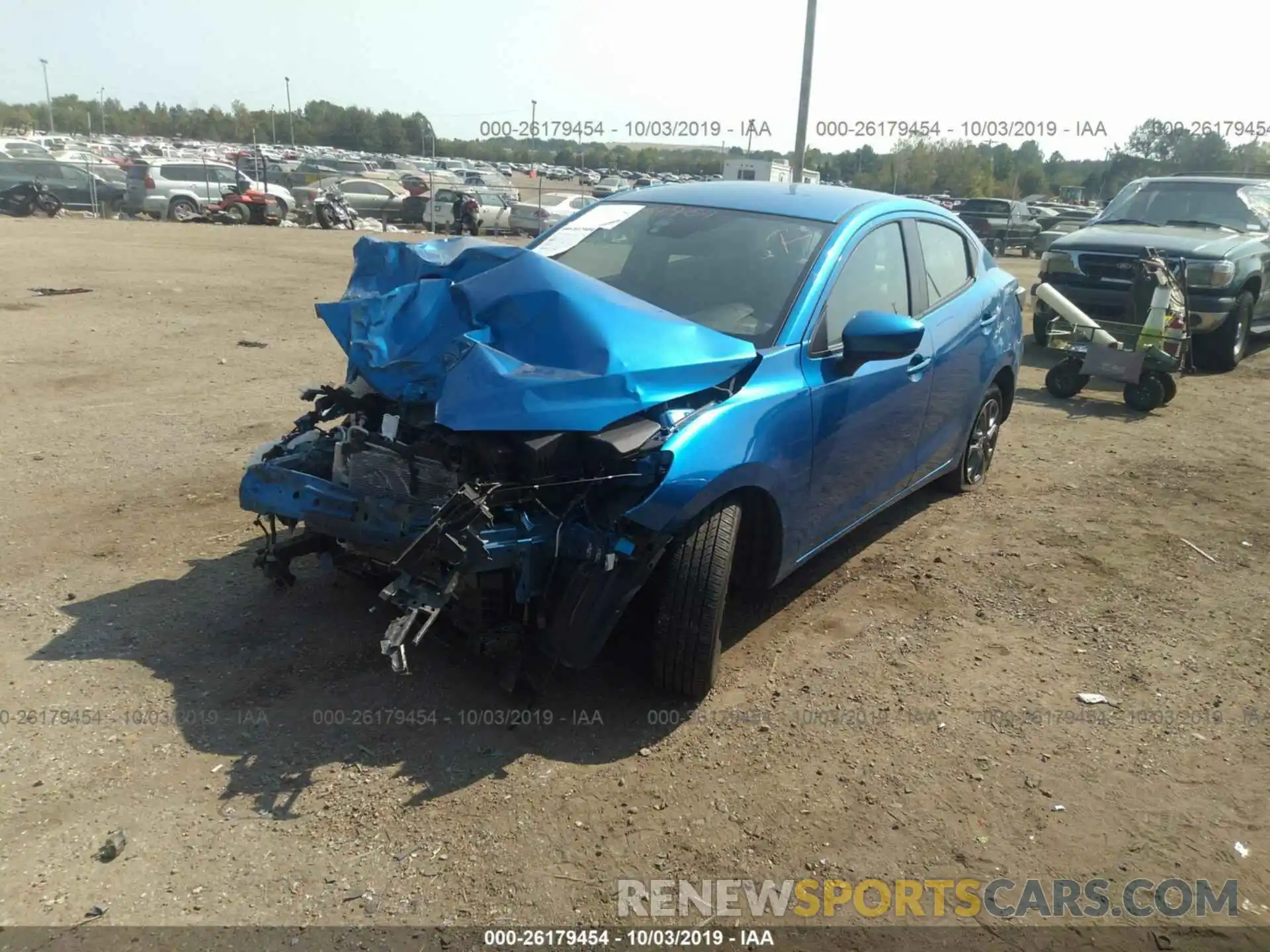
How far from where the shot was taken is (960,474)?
240 inches

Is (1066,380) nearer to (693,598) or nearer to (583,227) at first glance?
(583,227)

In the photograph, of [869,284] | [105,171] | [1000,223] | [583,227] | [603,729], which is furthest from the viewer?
[1000,223]

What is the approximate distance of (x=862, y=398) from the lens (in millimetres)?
4246

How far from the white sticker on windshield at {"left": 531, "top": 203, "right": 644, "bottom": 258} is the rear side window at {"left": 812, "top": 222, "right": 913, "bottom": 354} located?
47.5 inches

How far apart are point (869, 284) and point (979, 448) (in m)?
2.19

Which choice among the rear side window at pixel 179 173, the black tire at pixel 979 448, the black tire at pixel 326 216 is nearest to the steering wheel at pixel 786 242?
the black tire at pixel 979 448

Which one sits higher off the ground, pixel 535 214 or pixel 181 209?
pixel 535 214

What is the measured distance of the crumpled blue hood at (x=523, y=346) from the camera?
3.17m

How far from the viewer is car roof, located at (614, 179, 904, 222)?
4.57 metres

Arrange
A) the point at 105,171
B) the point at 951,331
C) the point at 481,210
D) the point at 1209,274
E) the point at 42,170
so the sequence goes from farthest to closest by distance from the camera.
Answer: the point at 105,171, the point at 481,210, the point at 42,170, the point at 1209,274, the point at 951,331

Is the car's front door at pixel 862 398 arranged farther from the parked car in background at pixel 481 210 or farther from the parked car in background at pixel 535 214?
the parked car in background at pixel 481 210

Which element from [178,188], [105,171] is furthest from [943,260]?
[105,171]

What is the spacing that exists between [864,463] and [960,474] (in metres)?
1.99

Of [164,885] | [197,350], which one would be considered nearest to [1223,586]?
[164,885]
